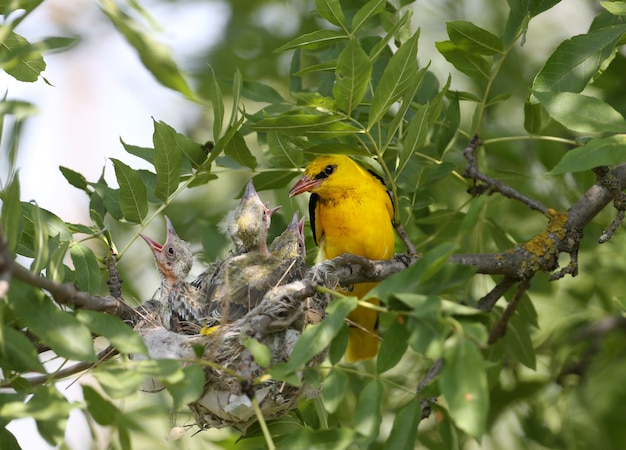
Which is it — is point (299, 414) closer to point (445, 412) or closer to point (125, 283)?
point (445, 412)

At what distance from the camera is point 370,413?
103 inches

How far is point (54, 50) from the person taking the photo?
265 cm

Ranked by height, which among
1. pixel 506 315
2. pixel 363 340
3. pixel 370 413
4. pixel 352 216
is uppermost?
pixel 370 413

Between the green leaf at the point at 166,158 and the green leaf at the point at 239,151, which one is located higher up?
the green leaf at the point at 166,158

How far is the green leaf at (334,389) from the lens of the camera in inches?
104

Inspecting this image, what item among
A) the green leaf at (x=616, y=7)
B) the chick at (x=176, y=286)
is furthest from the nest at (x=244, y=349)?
the green leaf at (x=616, y=7)

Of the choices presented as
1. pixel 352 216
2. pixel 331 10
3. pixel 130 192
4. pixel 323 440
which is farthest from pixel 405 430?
pixel 352 216

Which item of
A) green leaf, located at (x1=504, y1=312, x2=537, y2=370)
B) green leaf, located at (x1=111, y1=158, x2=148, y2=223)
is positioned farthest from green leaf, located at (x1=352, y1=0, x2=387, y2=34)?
green leaf, located at (x1=504, y1=312, x2=537, y2=370)

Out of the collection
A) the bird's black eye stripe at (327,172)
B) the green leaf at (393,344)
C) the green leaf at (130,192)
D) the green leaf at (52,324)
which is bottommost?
the bird's black eye stripe at (327,172)

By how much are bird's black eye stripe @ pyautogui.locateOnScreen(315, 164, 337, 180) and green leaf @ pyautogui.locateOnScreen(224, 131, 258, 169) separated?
726 millimetres

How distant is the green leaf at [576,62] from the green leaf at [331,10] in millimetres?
768

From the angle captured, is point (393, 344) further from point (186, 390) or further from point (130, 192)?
point (130, 192)

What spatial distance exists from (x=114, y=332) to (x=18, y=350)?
0.88 feet

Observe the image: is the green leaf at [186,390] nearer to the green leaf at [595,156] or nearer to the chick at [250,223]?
the green leaf at [595,156]
